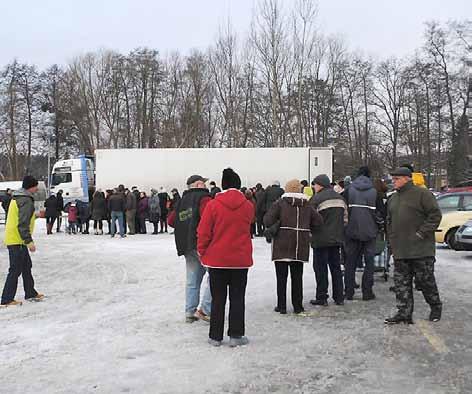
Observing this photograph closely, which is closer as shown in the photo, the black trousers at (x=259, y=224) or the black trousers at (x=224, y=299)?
the black trousers at (x=224, y=299)

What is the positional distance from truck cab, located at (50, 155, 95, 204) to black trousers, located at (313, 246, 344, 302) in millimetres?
25550

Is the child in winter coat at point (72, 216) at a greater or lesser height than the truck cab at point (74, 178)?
lesser

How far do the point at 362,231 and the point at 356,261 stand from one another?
0.51 metres

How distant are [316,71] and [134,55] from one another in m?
16.4

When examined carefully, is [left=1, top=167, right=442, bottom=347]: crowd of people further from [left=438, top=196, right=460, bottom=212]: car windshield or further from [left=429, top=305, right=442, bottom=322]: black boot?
[left=438, top=196, right=460, bottom=212]: car windshield

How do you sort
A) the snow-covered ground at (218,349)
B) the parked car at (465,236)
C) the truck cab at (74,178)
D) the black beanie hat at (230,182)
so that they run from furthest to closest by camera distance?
the truck cab at (74,178) → the parked car at (465,236) → the black beanie hat at (230,182) → the snow-covered ground at (218,349)

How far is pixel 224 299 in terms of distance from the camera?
247 inches

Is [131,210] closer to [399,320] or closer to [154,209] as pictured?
[154,209]

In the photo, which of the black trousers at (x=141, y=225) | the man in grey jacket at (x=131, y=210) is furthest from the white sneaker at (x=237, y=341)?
the black trousers at (x=141, y=225)

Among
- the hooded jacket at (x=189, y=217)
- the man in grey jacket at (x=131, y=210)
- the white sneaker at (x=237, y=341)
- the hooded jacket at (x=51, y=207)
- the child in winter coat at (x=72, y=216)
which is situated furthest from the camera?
the child in winter coat at (x=72, y=216)

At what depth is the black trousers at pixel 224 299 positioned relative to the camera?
244 inches

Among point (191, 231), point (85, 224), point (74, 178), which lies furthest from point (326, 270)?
point (74, 178)

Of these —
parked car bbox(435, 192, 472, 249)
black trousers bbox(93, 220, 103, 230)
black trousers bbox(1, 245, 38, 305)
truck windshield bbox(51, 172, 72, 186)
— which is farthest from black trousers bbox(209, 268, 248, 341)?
truck windshield bbox(51, 172, 72, 186)

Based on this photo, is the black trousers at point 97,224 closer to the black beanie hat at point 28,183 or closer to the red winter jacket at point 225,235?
the black beanie hat at point 28,183
